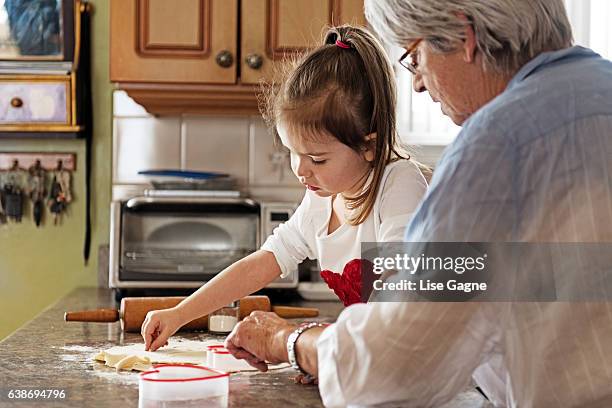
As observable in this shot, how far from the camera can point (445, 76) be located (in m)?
1.12

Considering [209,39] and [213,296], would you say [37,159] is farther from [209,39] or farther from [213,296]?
[213,296]

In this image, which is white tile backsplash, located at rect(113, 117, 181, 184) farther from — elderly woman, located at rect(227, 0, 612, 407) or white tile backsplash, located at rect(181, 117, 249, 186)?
elderly woman, located at rect(227, 0, 612, 407)

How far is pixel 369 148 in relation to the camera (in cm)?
158

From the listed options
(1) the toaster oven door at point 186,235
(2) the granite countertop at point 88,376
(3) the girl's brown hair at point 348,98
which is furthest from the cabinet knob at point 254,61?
(3) the girl's brown hair at point 348,98

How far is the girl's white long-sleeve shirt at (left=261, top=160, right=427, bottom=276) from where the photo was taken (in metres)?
1.55

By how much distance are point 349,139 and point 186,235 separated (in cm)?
120

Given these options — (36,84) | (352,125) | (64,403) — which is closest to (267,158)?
(36,84)

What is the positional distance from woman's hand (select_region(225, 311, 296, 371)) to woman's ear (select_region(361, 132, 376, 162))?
1.28 feet

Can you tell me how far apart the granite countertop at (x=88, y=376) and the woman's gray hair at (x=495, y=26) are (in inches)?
19.8

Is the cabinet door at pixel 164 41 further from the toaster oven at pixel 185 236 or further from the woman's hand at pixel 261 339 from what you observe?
the woman's hand at pixel 261 339

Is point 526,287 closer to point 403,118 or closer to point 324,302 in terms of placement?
point 324,302

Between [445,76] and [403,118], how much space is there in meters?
1.84

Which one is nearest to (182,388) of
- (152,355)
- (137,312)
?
(152,355)

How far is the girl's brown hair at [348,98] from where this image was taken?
1532mm
